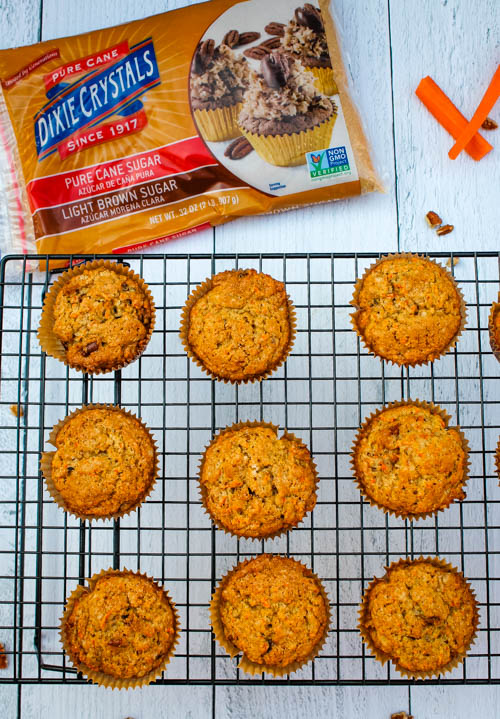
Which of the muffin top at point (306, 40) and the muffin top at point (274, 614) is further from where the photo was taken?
the muffin top at point (306, 40)

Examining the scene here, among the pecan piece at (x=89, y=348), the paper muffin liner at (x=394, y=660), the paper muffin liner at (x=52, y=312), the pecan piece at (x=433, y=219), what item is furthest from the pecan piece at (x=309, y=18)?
the paper muffin liner at (x=394, y=660)

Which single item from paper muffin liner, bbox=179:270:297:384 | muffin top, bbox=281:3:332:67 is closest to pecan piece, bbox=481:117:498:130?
muffin top, bbox=281:3:332:67

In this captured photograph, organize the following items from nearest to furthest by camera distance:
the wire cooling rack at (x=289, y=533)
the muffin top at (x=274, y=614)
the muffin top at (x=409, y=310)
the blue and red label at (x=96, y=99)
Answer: the muffin top at (x=274, y=614), the muffin top at (x=409, y=310), the wire cooling rack at (x=289, y=533), the blue and red label at (x=96, y=99)

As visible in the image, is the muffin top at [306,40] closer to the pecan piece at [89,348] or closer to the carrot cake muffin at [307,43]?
the carrot cake muffin at [307,43]

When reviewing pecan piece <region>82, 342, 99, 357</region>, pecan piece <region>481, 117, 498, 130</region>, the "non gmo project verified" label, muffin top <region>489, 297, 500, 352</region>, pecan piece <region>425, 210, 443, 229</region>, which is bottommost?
pecan piece <region>82, 342, 99, 357</region>

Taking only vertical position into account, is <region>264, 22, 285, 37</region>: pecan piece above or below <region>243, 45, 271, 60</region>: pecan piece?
above

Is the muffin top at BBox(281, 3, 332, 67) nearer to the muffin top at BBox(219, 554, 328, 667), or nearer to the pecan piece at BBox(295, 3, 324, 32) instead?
the pecan piece at BBox(295, 3, 324, 32)

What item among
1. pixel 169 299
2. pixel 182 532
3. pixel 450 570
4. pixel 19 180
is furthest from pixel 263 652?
pixel 19 180
